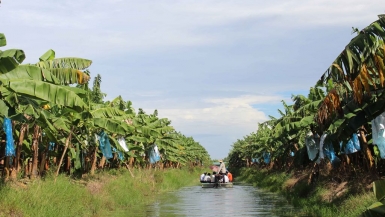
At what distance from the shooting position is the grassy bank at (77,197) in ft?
38.7

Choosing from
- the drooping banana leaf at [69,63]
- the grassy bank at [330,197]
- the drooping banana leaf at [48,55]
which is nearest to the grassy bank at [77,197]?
the drooping banana leaf at [69,63]

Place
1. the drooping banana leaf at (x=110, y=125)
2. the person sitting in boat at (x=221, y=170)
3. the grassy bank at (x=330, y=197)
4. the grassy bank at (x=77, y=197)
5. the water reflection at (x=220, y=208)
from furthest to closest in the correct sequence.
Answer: the person sitting in boat at (x=221, y=170) → the water reflection at (x=220, y=208) → the drooping banana leaf at (x=110, y=125) → the grassy bank at (x=330, y=197) → the grassy bank at (x=77, y=197)

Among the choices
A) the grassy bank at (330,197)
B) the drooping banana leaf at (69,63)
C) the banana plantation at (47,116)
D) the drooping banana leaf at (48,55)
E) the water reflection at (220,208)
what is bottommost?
the water reflection at (220,208)

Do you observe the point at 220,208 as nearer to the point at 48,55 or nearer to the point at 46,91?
the point at 48,55

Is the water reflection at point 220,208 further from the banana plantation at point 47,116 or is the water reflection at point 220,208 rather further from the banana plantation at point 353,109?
the banana plantation at point 47,116

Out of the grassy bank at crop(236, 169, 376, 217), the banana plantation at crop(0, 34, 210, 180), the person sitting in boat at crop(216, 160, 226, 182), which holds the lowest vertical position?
the grassy bank at crop(236, 169, 376, 217)

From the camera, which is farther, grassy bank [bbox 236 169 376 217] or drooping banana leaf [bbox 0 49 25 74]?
grassy bank [bbox 236 169 376 217]

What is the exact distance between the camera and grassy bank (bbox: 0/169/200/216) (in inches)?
465

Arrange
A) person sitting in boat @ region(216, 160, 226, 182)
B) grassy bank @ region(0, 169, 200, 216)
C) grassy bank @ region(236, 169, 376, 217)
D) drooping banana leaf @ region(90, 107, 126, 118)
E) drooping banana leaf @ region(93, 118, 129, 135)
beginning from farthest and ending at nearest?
1. person sitting in boat @ region(216, 160, 226, 182)
2. drooping banana leaf @ region(90, 107, 126, 118)
3. drooping banana leaf @ region(93, 118, 129, 135)
4. grassy bank @ region(236, 169, 376, 217)
5. grassy bank @ region(0, 169, 200, 216)

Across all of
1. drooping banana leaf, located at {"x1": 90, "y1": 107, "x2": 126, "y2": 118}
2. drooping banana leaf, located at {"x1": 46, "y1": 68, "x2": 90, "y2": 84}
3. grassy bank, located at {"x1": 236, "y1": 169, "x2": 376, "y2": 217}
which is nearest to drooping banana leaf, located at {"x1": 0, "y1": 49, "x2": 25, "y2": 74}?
drooping banana leaf, located at {"x1": 46, "y1": 68, "x2": 90, "y2": 84}

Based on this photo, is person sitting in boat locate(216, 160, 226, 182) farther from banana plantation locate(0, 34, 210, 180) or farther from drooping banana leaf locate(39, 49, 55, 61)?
drooping banana leaf locate(39, 49, 55, 61)

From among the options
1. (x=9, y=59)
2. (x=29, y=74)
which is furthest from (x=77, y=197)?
(x=9, y=59)

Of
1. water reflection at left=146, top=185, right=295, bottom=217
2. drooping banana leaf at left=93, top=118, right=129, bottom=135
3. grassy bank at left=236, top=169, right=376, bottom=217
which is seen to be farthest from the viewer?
water reflection at left=146, top=185, right=295, bottom=217

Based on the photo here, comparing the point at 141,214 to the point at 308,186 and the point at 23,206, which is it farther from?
the point at 308,186
